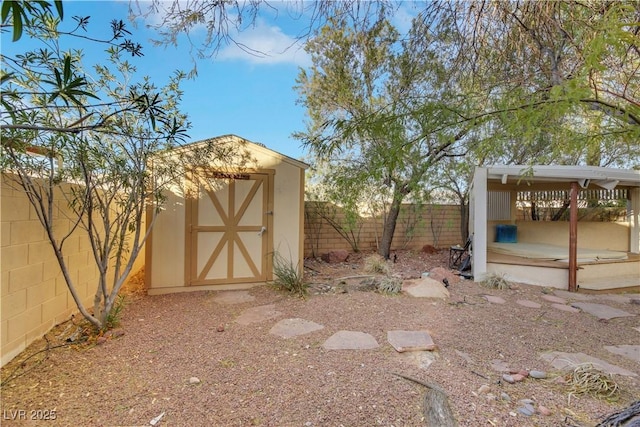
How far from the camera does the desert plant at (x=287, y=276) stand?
4.63 metres

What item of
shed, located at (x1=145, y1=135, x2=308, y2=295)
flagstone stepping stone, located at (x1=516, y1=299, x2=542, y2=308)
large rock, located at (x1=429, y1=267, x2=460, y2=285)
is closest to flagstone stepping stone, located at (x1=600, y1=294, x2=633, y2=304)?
flagstone stepping stone, located at (x1=516, y1=299, x2=542, y2=308)

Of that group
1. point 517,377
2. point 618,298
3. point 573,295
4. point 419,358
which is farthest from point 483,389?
point 618,298

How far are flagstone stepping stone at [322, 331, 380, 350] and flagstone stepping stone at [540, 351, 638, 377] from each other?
150 cm

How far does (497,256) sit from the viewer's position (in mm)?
6504

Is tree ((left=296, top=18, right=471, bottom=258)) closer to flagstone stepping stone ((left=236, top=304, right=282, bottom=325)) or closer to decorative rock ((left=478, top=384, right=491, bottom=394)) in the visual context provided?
flagstone stepping stone ((left=236, top=304, right=282, bottom=325))

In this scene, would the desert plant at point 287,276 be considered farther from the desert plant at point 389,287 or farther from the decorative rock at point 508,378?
the decorative rock at point 508,378

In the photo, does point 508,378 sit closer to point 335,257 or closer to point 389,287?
point 389,287

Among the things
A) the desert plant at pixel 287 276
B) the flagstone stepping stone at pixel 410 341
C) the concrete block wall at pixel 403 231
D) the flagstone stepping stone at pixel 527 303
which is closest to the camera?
the flagstone stepping stone at pixel 410 341

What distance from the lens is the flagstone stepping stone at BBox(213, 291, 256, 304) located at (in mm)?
4316

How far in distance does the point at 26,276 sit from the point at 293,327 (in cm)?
250

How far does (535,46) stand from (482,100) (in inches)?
40.8

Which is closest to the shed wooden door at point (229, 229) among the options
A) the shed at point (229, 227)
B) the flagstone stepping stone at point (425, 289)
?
the shed at point (229, 227)

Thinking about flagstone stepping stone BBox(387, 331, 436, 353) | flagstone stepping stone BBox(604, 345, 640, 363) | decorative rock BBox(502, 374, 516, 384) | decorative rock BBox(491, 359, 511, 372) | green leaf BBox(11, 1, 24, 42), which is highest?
green leaf BBox(11, 1, 24, 42)

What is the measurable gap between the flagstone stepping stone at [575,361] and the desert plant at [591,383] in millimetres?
166
